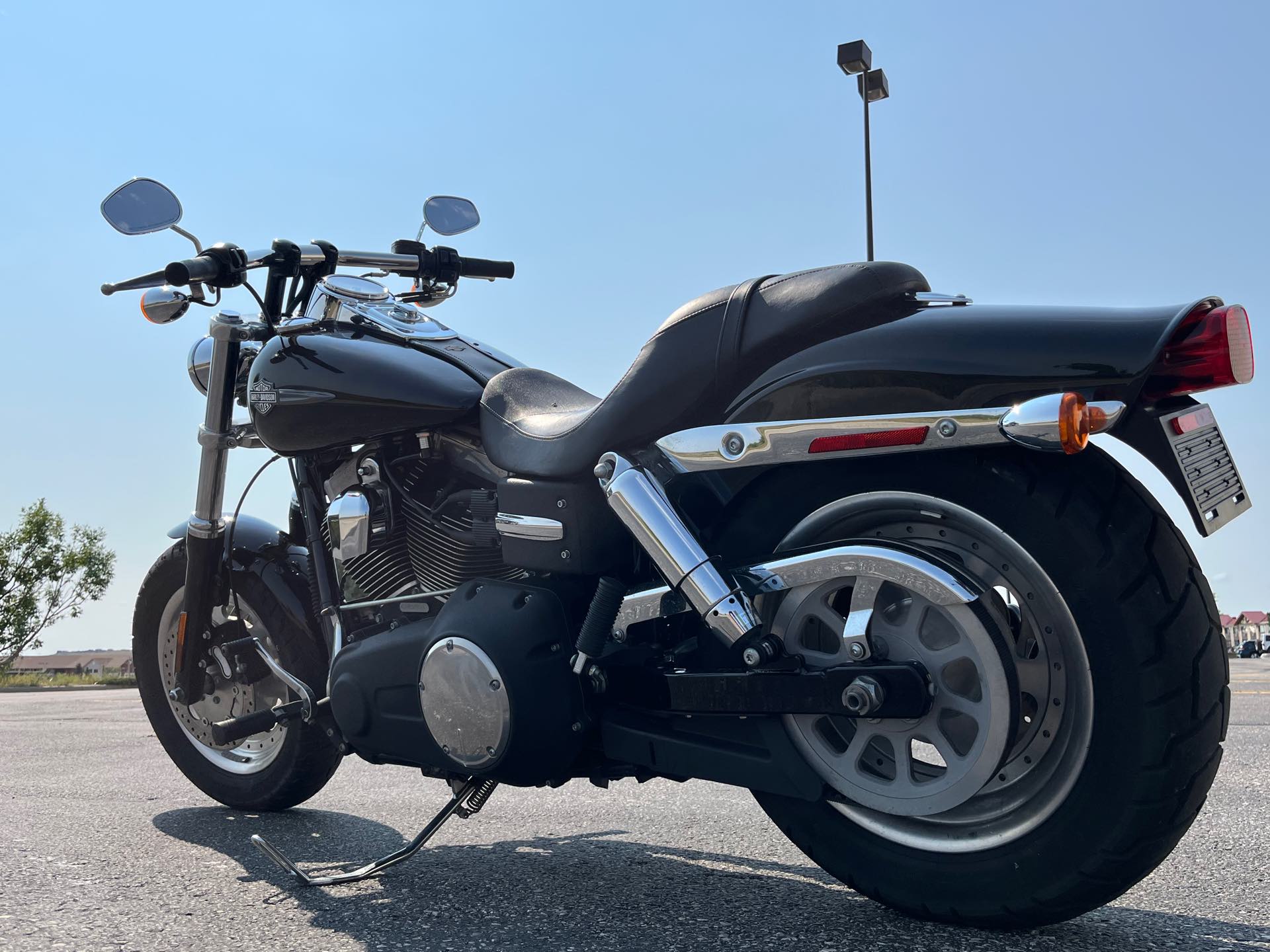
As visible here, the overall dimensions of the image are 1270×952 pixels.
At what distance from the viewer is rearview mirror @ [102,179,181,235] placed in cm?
355

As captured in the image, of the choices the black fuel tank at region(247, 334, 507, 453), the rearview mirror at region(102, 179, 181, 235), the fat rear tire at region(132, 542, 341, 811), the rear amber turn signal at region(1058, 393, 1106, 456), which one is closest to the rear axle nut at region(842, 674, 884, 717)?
the rear amber turn signal at region(1058, 393, 1106, 456)

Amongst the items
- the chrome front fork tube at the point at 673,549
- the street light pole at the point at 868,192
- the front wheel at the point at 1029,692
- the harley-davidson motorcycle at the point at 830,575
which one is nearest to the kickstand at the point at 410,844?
the harley-davidson motorcycle at the point at 830,575

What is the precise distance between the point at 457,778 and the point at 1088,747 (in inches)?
58.9

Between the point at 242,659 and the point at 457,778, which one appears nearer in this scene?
the point at 457,778

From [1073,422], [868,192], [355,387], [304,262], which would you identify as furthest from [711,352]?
[868,192]

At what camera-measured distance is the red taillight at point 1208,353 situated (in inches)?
79.4

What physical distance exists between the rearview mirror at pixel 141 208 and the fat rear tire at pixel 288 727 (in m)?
1.16

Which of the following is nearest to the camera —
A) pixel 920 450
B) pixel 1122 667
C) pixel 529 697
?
pixel 1122 667

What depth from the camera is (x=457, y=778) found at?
2.80 metres

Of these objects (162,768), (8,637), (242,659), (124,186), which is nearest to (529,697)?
(242,659)

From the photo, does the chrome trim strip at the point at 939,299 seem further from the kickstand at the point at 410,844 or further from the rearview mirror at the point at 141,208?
the rearview mirror at the point at 141,208

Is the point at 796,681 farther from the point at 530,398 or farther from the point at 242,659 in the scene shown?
the point at 242,659

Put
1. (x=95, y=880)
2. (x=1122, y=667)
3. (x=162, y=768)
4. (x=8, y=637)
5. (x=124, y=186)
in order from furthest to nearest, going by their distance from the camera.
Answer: (x=8, y=637) → (x=162, y=768) → (x=124, y=186) → (x=95, y=880) → (x=1122, y=667)

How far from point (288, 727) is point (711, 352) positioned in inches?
85.3
